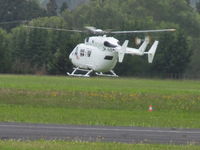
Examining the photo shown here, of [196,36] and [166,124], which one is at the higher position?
[166,124]

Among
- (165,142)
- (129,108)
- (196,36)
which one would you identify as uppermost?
(165,142)

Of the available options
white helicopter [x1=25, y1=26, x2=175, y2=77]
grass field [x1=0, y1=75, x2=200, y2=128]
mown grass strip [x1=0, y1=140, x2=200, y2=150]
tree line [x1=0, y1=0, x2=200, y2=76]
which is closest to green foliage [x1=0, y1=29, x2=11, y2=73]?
tree line [x1=0, y1=0, x2=200, y2=76]

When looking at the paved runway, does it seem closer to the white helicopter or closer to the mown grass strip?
the mown grass strip

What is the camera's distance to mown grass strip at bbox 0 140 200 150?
70.3ft

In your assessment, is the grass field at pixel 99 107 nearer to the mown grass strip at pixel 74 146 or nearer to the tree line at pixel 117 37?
the mown grass strip at pixel 74 146

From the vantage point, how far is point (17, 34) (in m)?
124

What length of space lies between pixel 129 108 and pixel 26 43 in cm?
7841

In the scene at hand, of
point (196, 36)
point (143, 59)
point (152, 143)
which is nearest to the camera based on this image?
point (152, 143)

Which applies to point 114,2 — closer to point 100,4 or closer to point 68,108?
point 100,4

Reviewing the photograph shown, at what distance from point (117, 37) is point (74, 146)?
95.3 m

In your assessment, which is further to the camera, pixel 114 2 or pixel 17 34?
pixel 114 2

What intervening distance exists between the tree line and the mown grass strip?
75.2m

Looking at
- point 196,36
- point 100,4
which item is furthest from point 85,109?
point 100,4

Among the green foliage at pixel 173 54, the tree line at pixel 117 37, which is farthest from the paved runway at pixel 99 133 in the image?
the green foliage at pixel 173 54
